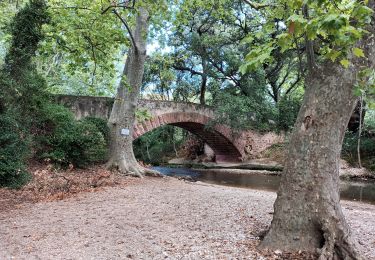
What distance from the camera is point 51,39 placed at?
8.42m

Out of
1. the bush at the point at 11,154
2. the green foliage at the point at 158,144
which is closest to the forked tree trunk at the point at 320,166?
the bush at the point at 11,154

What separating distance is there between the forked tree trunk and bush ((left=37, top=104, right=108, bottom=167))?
7175mm

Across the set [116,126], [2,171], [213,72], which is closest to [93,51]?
[116,126]

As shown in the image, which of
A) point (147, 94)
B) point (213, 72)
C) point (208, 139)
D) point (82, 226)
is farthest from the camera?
point (147, 94)

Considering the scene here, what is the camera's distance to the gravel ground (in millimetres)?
3746

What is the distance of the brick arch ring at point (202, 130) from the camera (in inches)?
616

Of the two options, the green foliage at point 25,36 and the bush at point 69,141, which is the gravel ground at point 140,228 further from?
the green foliage at point 25,36

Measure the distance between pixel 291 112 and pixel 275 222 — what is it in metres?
17.3

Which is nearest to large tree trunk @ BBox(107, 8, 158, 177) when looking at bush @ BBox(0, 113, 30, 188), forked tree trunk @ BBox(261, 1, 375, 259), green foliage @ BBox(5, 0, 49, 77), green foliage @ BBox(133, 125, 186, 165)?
green foliage @ BBox(5, 0, 49, 77)

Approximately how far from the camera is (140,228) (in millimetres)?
4562

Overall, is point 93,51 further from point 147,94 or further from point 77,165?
point 147,94

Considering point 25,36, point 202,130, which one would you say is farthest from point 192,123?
point 25,36

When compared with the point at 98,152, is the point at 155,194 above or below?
below

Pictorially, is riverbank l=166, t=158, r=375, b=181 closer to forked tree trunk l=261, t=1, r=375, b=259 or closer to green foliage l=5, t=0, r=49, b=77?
green foliage l=5, t=0, r=49, b=77
